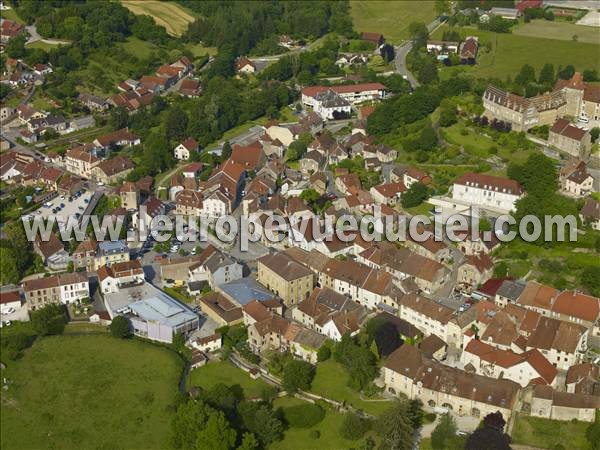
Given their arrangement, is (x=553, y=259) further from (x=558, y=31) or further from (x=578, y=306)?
(x=558, y=31)

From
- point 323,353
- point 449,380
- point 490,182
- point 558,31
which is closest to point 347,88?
point 490,182

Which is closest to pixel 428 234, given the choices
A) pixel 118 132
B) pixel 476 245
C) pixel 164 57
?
pixel 476 245

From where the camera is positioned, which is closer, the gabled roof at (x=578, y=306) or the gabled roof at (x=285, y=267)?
the gabled roof at (x=578, y=306)

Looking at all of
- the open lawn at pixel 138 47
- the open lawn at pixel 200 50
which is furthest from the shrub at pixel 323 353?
the open lawn at pixel 200 50

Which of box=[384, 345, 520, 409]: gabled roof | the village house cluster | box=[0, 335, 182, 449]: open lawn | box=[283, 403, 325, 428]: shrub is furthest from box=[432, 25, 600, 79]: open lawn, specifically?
box=[283, 403, 325, 428]: shrub

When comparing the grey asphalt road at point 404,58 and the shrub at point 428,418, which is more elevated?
the grey asphalt road at point 404,58

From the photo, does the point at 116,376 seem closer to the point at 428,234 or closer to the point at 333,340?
the point at 333,340

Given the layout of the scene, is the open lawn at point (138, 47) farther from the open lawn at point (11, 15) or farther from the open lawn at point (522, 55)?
the open lawn at point (522, 55)
